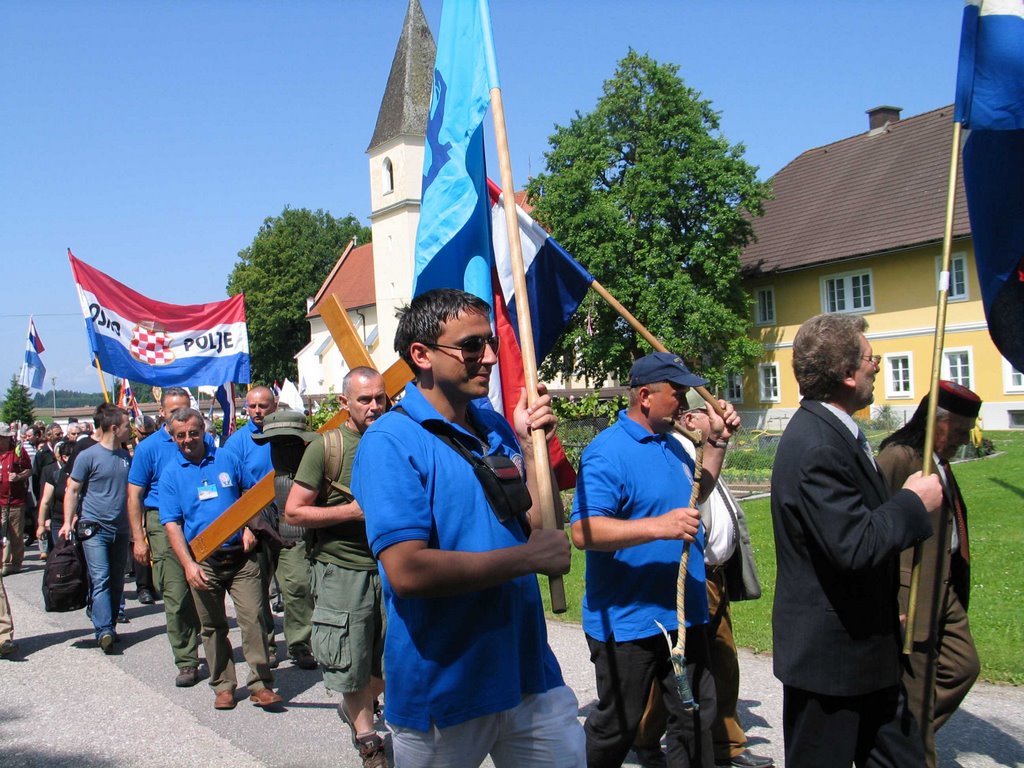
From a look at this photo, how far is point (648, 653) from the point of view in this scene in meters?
4.11

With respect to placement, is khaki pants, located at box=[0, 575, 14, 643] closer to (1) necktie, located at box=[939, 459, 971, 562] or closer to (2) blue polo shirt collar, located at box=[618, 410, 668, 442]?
(2) blue polo shirt collar, located at box=[618, 410, 668, 442]

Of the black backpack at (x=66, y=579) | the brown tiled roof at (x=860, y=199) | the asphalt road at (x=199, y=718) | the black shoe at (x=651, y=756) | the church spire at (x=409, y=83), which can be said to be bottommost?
the asphalt road at (x=199, y=718)

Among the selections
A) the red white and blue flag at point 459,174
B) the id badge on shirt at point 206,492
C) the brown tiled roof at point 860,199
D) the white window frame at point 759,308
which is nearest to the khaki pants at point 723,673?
the red white and blue flag at point 459,174

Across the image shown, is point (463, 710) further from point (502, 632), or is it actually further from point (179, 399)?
point (179, 399)

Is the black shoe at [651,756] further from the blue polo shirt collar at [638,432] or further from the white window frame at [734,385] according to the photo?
the white window frame at [734,385]

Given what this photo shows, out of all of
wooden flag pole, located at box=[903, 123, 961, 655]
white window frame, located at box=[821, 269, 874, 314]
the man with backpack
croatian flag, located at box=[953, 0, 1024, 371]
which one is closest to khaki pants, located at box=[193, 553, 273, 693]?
the man with backpack

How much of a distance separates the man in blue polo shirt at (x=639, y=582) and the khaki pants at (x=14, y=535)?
1119 cm

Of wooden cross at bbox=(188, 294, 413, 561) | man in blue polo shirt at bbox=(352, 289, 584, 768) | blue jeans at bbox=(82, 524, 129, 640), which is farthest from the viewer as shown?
blue jeans at bbox=(82, 524, 129, 640)

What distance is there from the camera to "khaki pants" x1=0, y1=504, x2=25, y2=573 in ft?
43.0

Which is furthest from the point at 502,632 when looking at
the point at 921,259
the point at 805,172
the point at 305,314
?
the point at 305,314

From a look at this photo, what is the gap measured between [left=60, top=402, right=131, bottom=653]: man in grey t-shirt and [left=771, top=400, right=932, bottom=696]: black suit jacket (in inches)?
271

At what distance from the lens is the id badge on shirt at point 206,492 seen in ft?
22.5

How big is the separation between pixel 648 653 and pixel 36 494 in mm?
13367

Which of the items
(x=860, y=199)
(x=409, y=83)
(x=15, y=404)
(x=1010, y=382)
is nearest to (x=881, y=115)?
(x=860, y=199)
